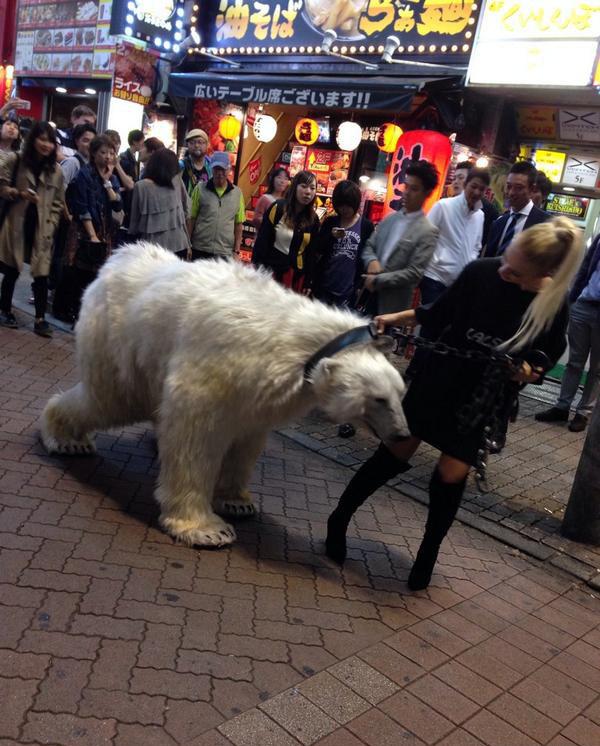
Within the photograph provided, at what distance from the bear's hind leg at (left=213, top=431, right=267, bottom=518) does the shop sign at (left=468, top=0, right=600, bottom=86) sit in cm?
684

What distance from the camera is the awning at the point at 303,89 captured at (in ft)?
29.2

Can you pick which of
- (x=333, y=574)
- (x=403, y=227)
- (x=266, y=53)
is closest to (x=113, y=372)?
(x=333, y=574)

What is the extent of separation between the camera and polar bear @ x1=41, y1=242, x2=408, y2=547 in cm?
302

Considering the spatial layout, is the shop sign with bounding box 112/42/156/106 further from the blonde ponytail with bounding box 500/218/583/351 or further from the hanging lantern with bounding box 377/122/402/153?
the blonde ponytail with bounding box 500/218/583/351

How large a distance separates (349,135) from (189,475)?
7.88 meters

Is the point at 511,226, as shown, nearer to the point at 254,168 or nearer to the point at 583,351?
the point at 583,351

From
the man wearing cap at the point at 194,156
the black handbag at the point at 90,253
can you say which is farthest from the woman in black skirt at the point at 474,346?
the man wearing cap at the point at 194,156

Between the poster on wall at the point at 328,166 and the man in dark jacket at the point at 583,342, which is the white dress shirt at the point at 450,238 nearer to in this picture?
the man in dark jacket at the point at 583,342

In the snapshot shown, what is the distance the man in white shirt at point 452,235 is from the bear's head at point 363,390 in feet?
9.81

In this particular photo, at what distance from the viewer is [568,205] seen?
925 cm

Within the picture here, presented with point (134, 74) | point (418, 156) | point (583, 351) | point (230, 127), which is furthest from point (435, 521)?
point (134, 74)

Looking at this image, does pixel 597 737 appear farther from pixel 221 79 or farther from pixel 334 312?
pixel 221 79

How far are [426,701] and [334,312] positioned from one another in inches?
69.0

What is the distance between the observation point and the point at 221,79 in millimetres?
11281
